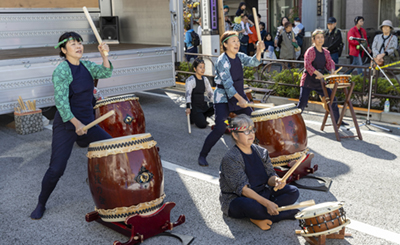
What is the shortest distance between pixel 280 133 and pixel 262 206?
4.34ft

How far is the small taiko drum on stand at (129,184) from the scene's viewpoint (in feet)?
12.1

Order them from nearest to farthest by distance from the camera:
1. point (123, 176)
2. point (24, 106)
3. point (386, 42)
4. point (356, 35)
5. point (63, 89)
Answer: point (123, 176) → point (63, 89) → point (24, 106) → point (386, 42) → point (356, 35)

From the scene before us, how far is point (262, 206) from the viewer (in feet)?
12.4

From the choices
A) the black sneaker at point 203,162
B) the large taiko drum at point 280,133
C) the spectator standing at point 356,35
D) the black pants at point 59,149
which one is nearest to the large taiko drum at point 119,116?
the black sneaker at point 203,162

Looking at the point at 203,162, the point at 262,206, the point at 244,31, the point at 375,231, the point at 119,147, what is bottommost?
the point at 375,231

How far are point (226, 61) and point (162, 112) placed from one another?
150 inches

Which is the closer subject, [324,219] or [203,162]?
[324,219]

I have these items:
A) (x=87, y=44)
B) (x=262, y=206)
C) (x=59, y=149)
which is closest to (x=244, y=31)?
(x=87, y=44)

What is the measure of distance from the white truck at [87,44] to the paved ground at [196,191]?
95 cm

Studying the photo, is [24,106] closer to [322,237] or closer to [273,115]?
[273,115]

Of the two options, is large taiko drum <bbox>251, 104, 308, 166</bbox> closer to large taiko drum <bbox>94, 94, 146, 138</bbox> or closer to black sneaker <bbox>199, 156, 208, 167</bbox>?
black sneaker <bbox>199, 156, 208, 167</bbox>

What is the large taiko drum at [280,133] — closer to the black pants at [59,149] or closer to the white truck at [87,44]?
the black pants at [59,149]

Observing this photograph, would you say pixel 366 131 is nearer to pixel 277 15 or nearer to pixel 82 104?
pixel 82 104

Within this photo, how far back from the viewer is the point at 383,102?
7.77m
